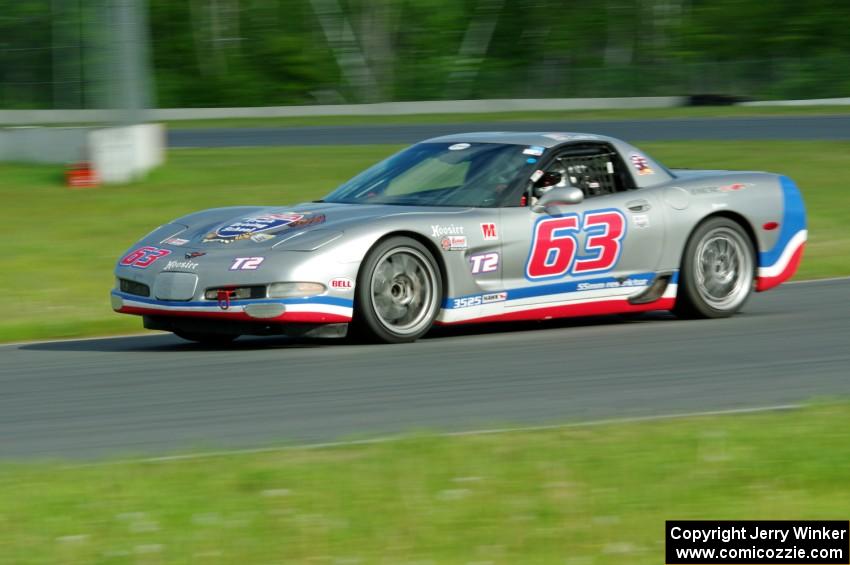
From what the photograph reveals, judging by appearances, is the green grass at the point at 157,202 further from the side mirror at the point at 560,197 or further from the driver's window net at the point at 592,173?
Answer: the driver's window net at the point at 592,173

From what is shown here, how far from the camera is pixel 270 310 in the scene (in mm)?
8258

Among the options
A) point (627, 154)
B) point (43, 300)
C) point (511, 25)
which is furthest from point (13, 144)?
point (511, 25)

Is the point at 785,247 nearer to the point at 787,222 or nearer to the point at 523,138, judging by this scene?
the point at 787,222

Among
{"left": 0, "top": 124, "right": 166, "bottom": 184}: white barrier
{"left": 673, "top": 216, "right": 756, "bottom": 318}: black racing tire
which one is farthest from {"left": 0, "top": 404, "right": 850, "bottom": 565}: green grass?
{"left": 0, "top": 124, "right": 166, "bottom": 184}: white barrier

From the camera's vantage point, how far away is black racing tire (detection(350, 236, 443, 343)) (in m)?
8.57

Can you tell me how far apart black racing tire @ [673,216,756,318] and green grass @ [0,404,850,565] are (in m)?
4.09

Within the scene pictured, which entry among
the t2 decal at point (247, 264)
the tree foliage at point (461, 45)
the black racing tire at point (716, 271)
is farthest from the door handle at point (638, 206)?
the tree foliage at point (461, 45)

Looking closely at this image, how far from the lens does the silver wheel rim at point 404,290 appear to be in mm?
8672

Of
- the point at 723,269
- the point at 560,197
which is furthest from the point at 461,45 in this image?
the point at 560,197

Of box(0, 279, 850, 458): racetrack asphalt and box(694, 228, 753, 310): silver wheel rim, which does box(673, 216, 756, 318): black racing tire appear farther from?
box(0, 279, 850, 458): racetrack asphalt

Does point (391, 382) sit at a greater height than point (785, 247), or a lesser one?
lesser

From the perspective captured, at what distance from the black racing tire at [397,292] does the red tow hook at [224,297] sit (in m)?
0.76

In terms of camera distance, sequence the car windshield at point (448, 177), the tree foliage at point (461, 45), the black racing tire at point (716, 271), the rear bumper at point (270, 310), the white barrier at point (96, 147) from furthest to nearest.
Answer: the tree foliage at point (461, 45), the white barrier at point (96, 147), the black racing tire at point (716, 271), the car windshield at point (448, 177), the rear bumper at point (270, 310)

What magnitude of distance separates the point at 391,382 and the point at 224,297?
4.41 feet
